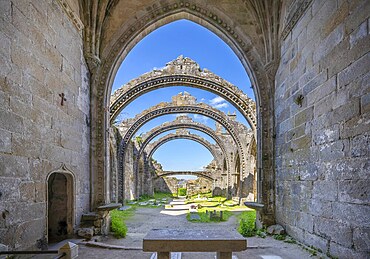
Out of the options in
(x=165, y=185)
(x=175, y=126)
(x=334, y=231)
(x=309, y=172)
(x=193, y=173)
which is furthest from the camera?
(x=165, y=185)

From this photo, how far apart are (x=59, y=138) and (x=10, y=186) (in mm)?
1556

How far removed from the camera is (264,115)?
21.5 feet

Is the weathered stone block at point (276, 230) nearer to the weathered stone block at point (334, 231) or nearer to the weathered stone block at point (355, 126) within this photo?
the weathered stone block at point (334, 231)

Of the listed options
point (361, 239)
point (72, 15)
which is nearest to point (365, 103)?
point (361, 239)

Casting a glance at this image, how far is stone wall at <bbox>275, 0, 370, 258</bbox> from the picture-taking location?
10.1 ft

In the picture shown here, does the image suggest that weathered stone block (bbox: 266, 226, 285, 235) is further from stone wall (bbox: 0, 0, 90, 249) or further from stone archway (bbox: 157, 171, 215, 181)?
stone archway (bbox: 157, 171, 215, 181)

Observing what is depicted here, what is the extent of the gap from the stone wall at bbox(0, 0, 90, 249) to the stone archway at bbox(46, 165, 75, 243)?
0.17m

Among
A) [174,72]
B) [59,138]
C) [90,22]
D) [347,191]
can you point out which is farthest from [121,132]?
[347,191]

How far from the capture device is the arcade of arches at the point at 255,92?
10.6 feet

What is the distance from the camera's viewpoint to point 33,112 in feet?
12.7

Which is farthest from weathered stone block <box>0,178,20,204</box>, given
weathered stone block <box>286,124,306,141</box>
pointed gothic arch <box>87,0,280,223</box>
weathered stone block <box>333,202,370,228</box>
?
weathered stone block <box>286,124,306,141</box>

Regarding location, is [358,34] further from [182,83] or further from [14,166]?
[182,83]

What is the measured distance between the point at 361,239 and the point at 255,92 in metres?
4.45

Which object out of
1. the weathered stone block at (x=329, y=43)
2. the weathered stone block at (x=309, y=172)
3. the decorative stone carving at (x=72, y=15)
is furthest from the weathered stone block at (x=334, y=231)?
the decorative stone carving at (x=72, y=15)
